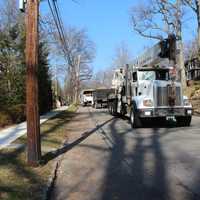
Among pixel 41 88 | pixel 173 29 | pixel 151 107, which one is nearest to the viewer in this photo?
pixel 151 107

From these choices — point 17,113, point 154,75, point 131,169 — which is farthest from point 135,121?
point 131,169

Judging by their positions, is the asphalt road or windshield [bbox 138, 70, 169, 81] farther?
windshield [bbox 138, 70, 169, 81]

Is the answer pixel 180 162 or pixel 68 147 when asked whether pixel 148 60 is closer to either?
pixel 68 147

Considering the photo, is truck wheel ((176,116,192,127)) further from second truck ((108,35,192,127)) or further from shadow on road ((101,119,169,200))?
shadow on road ((101,119,169,200))

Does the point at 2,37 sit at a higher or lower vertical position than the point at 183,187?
higher

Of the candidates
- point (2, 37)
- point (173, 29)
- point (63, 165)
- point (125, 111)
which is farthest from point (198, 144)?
point (173, 29)

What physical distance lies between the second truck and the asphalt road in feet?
12.8

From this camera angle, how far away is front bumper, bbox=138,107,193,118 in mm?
18812

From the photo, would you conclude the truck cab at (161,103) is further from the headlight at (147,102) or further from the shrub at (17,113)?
the shrub at (17,113)

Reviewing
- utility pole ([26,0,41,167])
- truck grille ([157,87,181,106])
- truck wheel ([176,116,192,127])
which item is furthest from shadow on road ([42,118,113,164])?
truck wheel ([176,116,192,127])

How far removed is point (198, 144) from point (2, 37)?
19.4 meters

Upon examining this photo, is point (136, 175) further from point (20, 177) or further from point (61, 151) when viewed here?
point (61, 151)

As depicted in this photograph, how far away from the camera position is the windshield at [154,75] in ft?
69.4

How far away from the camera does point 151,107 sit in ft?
62.0
